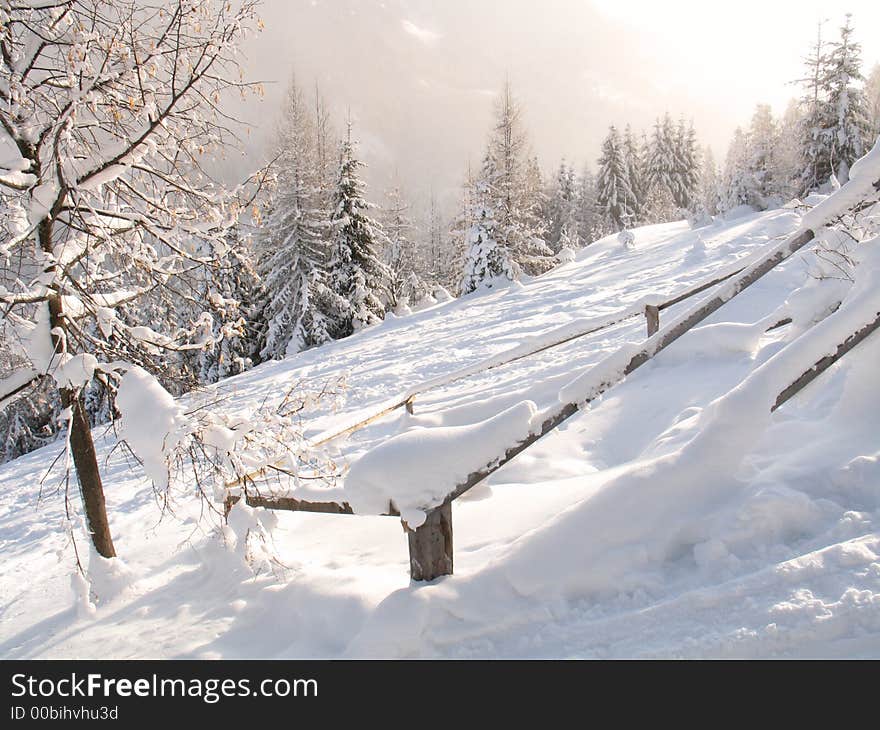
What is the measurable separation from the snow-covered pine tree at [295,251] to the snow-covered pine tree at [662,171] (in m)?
37.0

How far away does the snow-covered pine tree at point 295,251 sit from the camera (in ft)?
72.8

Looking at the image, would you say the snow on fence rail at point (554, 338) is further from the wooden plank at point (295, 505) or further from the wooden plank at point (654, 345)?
the wooden plank at point (654, 345)

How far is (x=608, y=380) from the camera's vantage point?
108 inches

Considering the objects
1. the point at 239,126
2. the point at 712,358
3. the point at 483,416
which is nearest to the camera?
→ the point at 483,416

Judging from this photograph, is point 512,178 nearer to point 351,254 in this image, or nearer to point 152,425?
point 351,254

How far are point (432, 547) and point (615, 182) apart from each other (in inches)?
1985

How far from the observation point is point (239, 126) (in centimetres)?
444

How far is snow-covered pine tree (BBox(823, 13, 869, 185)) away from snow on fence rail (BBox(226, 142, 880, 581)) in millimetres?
30291

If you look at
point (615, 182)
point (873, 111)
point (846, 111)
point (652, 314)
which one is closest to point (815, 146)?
point (846, 111)

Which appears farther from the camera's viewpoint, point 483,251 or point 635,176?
point 635,176

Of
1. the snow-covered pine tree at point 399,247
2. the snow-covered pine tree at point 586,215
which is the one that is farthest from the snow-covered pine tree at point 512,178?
the snow-covered pine tree at point 586,215
